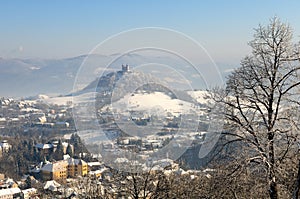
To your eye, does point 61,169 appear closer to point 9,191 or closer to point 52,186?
point 9,191

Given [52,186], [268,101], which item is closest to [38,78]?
[52,186]

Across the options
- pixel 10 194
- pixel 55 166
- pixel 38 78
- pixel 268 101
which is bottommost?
pixel 10 194

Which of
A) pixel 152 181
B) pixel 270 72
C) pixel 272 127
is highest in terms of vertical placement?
pixel 270 72

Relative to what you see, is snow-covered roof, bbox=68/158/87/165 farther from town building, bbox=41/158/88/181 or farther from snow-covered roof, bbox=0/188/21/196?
snow-covered roof, bbox=0/188/21/196

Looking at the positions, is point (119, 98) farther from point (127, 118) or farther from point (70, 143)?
point (70, 143)

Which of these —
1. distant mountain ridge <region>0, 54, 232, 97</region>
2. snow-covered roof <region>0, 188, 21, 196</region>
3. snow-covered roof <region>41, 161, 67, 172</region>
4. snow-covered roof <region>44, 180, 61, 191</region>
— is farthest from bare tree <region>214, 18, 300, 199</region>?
snow-covered roof <region>41, 161, 67, 172</region>

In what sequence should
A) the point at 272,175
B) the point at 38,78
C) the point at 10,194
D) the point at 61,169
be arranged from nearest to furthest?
1. the point at 272,175
2. the point at 10,194
3. the point at 61,169
4. the point at 38,78

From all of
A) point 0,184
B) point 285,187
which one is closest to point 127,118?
point 285,187

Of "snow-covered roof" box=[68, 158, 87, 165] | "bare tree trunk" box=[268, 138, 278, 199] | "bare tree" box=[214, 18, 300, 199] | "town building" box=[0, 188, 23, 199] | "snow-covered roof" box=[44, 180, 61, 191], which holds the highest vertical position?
"bare tree" box=[214, 18, 300, 199]
